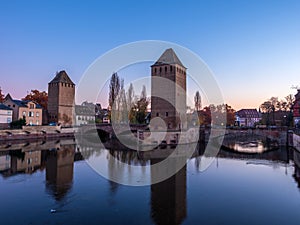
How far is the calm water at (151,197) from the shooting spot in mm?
7441

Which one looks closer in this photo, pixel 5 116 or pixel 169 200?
pixel 169 200

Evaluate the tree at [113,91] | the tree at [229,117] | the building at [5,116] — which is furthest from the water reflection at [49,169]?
the tree at [229,117]

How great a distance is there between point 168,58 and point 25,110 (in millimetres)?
25789

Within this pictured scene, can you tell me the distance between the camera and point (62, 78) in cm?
4853

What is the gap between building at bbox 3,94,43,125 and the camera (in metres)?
39.1

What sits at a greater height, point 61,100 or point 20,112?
point 61,100

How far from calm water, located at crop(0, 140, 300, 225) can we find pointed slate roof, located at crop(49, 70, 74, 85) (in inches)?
1396

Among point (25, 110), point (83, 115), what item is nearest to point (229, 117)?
point (83, 115)

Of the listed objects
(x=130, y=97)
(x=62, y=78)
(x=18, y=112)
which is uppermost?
(x=62, y=78)

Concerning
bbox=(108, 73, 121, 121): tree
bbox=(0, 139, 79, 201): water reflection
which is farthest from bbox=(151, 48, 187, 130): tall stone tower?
bbox=(0, 139, 79, 201): water reflection

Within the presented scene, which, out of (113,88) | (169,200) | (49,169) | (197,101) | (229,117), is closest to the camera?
(169,200)

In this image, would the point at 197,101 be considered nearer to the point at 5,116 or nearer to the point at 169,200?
the point at 5,116

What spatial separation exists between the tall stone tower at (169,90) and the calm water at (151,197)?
693 inches

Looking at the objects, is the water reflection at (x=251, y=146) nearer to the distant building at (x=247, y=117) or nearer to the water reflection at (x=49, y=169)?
the water reflection at (x=49, y=169)
